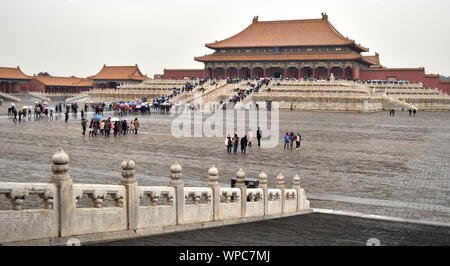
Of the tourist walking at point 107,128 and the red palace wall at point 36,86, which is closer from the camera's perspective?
the tourist walking at point 107,128

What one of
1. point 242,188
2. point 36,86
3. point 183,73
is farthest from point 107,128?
point 36,86

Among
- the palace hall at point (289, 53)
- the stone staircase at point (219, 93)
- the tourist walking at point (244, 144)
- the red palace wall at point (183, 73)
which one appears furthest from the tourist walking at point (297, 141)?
the red palace wall at point (183, 73)

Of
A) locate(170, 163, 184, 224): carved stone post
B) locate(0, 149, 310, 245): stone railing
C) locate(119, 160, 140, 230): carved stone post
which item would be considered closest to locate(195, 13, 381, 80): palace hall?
locate(0, 149, 310, 245): stone railing

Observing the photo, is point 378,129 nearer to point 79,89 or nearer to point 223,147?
point 223,147

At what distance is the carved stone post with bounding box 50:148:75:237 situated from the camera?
286 inches

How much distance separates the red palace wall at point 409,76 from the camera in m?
76.6

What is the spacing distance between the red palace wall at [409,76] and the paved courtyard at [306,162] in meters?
45.4

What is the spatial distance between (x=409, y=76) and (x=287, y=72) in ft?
64.0

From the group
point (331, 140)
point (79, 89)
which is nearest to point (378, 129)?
point (331, 140)

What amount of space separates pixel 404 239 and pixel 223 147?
55.9ft

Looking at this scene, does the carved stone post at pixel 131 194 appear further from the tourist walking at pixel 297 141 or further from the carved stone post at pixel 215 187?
the tourist walking at pixel 297 141

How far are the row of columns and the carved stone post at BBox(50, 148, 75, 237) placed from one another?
3088 inches

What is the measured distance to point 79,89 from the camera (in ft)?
320

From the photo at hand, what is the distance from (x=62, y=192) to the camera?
7309 millimetres
